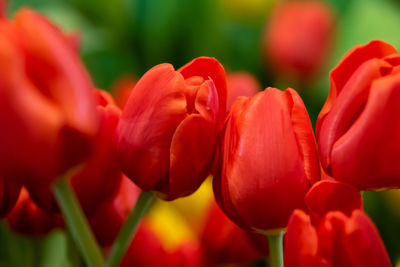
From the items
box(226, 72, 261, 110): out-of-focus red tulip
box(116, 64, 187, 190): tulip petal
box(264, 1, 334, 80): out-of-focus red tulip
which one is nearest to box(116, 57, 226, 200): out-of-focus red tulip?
box(116, 64, 187, 190): tulip petal

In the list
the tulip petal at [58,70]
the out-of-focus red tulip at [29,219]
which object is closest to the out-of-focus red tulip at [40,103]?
the tulip petal at [58,70]

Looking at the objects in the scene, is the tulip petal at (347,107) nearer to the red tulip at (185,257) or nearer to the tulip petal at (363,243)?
the tulip petal at (363,243)

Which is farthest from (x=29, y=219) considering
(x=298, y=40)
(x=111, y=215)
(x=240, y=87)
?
(x=298, y=40)

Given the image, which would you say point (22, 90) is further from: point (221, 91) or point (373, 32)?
point (373, 32)

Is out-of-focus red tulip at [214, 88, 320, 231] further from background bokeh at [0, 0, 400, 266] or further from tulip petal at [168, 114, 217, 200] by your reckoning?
background bokeh at [0, 0, 400, 266]

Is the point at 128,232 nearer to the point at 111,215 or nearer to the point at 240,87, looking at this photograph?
the point at 111,215

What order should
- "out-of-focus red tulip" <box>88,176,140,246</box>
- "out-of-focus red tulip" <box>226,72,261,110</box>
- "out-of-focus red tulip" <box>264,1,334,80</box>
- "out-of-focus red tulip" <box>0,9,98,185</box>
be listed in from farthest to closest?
"out-of-focus red tulip" <box>264,1,334,80</box> → "out-of-focus red tulip" <box>226,72,261,110</box> → "out-of-focus red tulip" <box>88,176,140,246</box> → "out-of-focus red tulip" <box>0,9,98,185</box>

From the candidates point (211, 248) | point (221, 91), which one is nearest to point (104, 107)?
point (221, 91)
